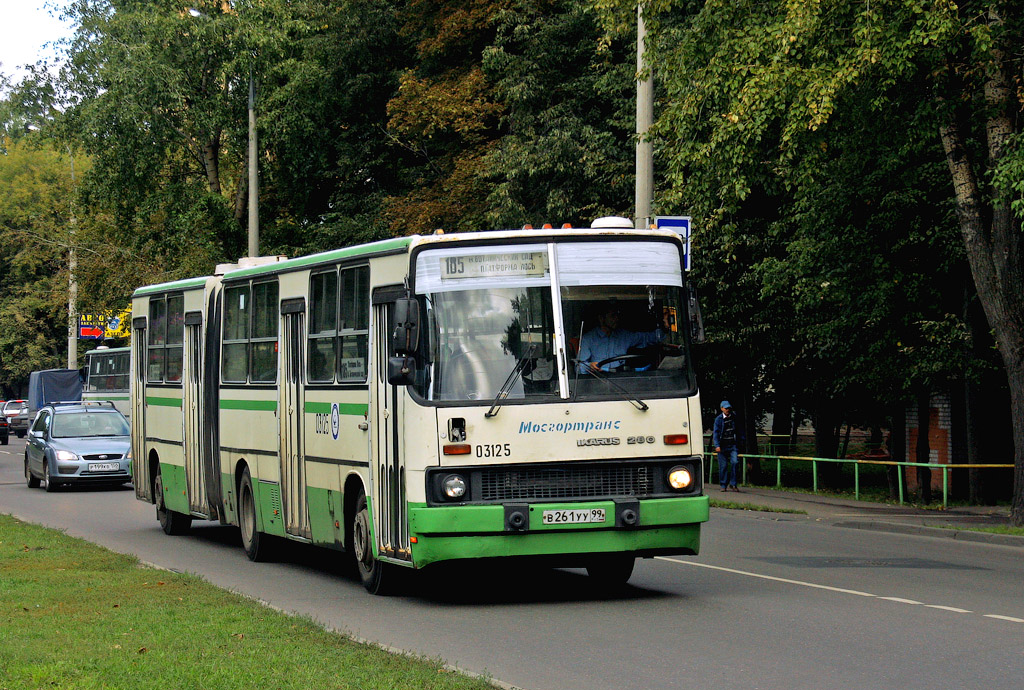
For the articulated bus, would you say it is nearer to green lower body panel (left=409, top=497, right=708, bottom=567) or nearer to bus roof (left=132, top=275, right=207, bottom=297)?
green lower body panel (left=409, top=497, right=708, bottom=567)

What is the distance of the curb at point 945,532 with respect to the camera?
19172 mm

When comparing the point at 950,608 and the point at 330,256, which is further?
the point at 330,256

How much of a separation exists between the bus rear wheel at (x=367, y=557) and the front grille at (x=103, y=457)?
55.8 feet

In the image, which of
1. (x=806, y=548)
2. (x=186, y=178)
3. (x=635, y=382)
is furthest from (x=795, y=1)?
(x=186, y=178)

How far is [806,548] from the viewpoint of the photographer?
18078 mm

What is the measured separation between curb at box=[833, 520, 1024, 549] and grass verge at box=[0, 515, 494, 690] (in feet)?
34.5

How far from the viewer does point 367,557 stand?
13328 mm

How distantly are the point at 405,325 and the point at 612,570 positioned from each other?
3226 millimetres

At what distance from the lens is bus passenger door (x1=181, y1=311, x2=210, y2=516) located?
18.5 meters

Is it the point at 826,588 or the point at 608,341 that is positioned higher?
the point at 608,341

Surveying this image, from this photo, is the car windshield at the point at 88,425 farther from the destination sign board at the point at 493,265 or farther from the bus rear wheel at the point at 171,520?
the destination sign board at the point at 493,265

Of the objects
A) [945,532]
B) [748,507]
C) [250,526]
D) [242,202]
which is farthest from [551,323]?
[242,202]

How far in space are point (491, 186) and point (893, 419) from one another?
36.4 feet

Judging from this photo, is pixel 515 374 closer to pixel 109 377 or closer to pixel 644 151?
pixel 644 151
